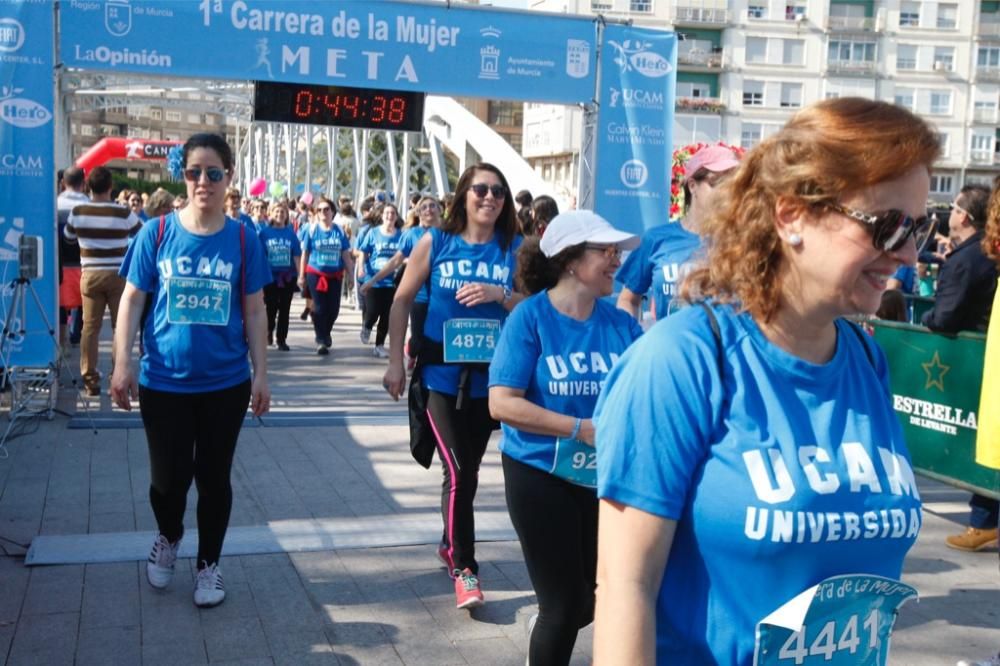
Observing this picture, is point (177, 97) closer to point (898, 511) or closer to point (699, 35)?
point (699, 35)

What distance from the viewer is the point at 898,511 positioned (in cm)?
195

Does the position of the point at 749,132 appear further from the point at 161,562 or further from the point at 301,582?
the point at 161,562

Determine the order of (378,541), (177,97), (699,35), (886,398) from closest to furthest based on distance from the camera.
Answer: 1. (886,398)
2. (378,541)
3. (177,97)
4. (699,35)

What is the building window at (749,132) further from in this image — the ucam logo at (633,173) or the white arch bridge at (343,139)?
the ucam logo at (633,173)

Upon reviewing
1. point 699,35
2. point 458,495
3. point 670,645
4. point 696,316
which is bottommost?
point 458,495

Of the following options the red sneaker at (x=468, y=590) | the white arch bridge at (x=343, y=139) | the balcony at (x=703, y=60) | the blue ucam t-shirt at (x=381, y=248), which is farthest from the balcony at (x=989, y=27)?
the red sneaker at (x=468, y=590)

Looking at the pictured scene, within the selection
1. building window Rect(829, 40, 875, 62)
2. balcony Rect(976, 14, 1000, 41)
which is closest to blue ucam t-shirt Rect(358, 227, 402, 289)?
building window Rect(829, 40, 875, 62)

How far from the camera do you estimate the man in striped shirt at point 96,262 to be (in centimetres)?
1052

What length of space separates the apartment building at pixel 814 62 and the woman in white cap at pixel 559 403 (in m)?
68.2

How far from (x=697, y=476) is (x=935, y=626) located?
3.91 m

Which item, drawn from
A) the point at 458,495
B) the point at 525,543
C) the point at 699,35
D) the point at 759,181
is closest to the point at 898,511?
the point at 759,181

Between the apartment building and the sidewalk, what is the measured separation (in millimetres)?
65060

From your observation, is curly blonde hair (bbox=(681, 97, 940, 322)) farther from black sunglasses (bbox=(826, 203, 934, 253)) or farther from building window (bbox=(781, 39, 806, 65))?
building window (bbox=(781, 39, 806, 65))

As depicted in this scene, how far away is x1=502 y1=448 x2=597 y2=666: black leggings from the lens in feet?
12.1
